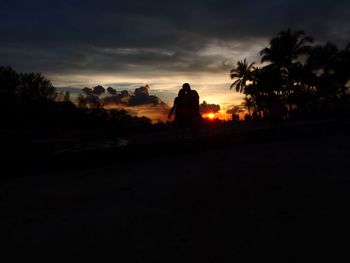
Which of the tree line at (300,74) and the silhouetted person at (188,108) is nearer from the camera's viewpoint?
the silhouetted person at (188,108)

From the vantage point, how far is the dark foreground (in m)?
3.07

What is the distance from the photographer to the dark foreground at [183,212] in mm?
3072

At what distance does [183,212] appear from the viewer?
13.0 feet

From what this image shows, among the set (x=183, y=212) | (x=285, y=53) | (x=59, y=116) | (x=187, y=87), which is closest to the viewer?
(x=183, y=212)

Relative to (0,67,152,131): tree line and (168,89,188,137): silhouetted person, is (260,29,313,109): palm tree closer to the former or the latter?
(0,67,152,131): tree line

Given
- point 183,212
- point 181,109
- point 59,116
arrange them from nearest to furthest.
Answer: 1. point 183,212
2. point 181,109
3. point 59,116

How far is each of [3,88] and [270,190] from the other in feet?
147

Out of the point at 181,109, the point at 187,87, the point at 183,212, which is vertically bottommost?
the point at 183,212

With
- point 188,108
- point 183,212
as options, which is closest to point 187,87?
point 188,108

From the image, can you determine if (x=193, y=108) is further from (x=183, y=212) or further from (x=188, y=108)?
(x=183, y=212)

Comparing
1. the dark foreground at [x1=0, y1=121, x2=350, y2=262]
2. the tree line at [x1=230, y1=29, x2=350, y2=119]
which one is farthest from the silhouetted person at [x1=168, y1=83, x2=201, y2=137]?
the tree line at [x1=230, y1=29, x2=350, y2=119]

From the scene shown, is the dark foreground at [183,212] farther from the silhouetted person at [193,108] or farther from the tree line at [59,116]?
the tree line at [59,116]

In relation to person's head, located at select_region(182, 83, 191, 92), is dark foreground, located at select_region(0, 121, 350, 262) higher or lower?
lower

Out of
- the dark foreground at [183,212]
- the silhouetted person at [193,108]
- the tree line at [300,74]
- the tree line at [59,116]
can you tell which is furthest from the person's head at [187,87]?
the tree line at [300,74]
